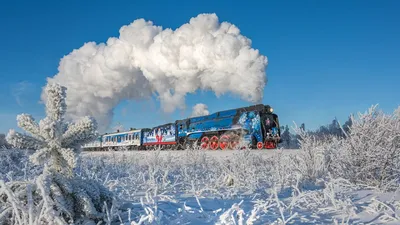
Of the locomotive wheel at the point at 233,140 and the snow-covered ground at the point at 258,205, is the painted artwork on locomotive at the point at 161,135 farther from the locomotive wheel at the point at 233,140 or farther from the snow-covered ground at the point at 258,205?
the snow-covered ground at the point at 258,205

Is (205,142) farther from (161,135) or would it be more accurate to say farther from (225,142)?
(161,135)

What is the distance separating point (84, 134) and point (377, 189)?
4.64 meters

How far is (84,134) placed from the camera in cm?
271

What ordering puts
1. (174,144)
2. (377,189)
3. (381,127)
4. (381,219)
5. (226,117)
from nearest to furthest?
(381,219), (377,189), (381,127), (226,117), (174,144)

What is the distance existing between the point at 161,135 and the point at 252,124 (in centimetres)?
1179

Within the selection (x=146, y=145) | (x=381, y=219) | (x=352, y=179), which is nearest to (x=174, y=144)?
(x=146, y=145)

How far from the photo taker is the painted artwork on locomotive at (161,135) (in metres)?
30.3

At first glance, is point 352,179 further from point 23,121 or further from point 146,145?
point 146,145

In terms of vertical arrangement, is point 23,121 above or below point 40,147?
above

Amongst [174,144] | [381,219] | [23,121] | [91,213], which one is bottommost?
[381,219]

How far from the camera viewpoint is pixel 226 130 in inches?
955

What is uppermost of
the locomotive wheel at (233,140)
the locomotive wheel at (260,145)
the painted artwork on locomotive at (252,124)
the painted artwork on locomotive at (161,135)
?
the painted artwork on locomotive at (161,135)

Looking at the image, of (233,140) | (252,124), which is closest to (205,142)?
(233,140)

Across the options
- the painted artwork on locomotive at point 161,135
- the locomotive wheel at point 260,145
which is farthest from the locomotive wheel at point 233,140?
the painted artwork on locomotive at point 161,135
